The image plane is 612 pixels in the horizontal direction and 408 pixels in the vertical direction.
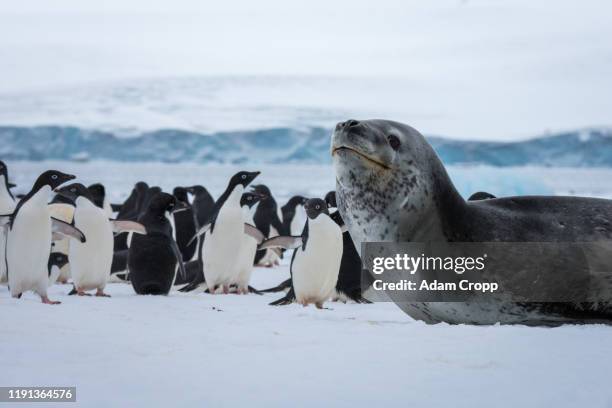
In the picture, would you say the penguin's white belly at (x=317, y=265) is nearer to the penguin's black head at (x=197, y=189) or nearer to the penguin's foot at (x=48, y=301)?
the penguin's foot at (x=48, y=301)

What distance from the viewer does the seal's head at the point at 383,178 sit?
3139 mm

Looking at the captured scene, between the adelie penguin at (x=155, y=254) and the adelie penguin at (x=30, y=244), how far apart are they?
72 centimetres

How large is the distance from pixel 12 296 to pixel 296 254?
1723mm

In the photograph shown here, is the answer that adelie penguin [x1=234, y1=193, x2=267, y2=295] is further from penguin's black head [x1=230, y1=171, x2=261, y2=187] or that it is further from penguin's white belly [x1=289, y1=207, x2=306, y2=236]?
penguin's white belly [x1=289, y1=207, x2=306, y2=236]

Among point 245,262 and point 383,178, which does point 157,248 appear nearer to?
point 245,262

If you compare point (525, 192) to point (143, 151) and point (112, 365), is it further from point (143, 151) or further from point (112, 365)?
point (143, 151)

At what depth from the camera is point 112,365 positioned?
2350 millimetres

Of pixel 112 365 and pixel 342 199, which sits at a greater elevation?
pixel 342 199

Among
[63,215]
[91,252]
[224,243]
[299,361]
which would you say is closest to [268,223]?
[63,215]

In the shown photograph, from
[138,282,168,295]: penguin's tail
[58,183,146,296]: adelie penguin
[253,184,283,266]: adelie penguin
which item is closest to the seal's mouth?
[138,282,168,295]: penguin's tail

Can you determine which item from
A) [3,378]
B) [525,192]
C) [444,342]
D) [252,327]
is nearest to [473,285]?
[444,342]

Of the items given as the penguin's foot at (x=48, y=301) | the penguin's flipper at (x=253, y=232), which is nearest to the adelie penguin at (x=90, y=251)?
the penguin's foot at (x=48, y=301)

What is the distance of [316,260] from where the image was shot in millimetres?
4656

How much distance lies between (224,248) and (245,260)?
0.23 m
